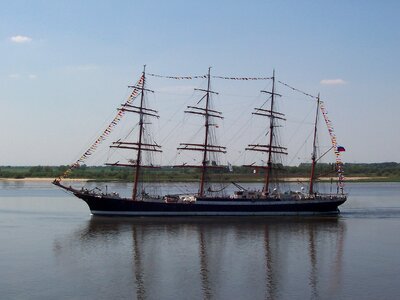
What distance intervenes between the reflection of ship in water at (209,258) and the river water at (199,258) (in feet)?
0.20

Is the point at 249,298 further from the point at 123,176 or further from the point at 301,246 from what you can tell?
the point at 123,176

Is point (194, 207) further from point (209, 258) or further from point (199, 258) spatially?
point (209, 258)

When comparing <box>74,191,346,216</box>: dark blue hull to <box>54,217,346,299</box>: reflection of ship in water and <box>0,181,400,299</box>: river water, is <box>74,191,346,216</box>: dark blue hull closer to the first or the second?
<box>0,181,400,299</box>: river water

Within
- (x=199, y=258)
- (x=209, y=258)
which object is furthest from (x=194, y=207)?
(x=209, y=258)

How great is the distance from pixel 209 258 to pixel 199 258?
2.27ft

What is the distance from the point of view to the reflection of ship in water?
31328 millimetres

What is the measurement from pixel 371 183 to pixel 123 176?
237 feet

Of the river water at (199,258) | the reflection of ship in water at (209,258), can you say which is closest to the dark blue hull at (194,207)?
the river water at (199,258)

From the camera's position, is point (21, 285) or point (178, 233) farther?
point (178, 233)

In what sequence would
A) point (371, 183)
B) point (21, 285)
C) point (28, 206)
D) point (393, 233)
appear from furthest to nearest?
point (371, 183), point (28, 206), point (393, 233), point (21, 285)

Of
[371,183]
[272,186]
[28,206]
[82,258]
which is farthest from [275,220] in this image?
[371,183]

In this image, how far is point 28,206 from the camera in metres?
84.6

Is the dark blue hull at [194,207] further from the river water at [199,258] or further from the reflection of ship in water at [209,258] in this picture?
the reflection of ship in water at [209,258]

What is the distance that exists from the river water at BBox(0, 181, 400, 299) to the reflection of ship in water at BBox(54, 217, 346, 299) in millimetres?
60
